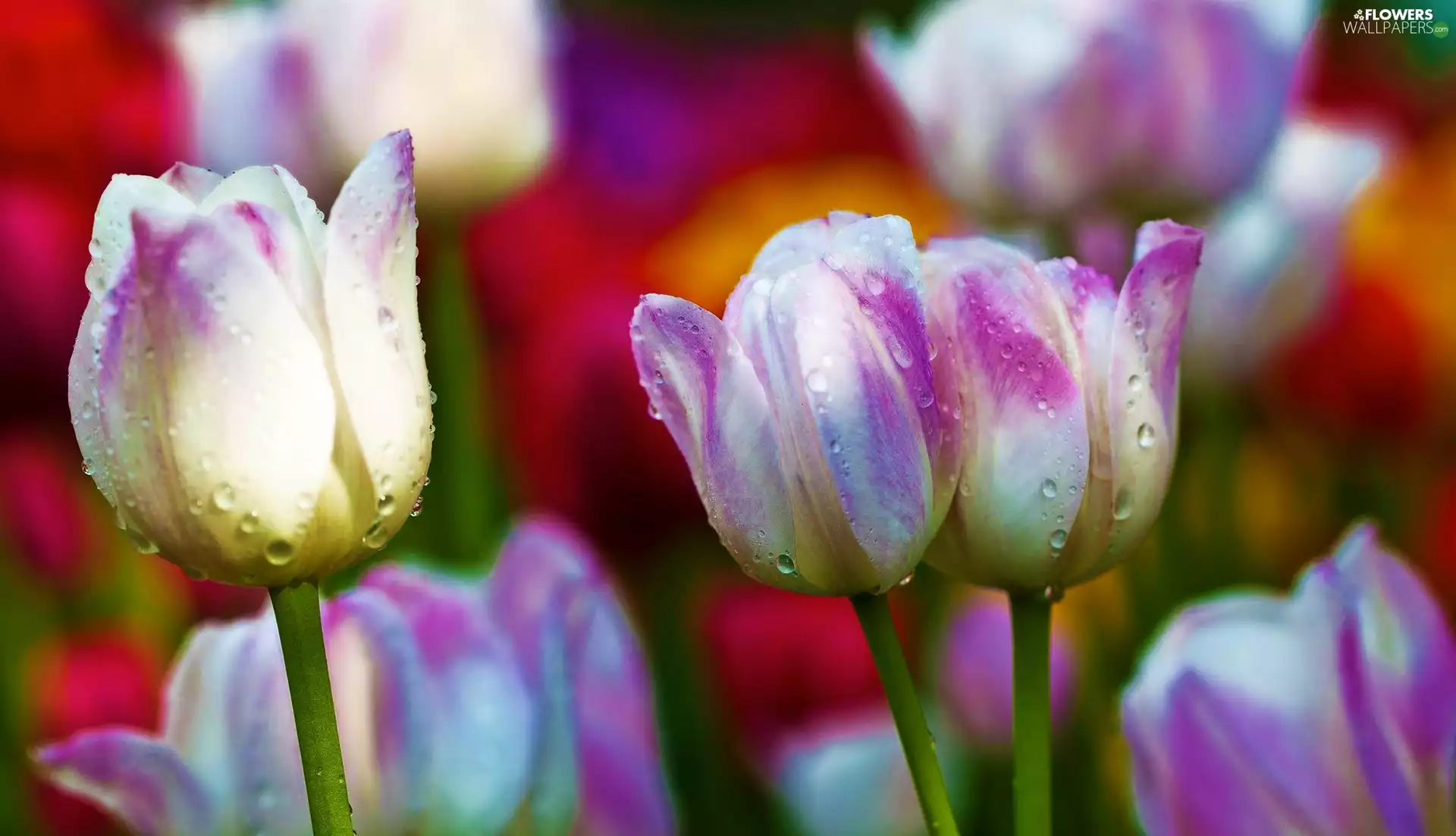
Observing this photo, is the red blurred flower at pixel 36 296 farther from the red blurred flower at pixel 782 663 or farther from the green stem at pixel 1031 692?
the green stem at pixel 1031 692

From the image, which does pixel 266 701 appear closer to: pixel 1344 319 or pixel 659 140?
pixel 1344 319

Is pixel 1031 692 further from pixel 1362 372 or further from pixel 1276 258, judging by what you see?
pixel 1362 372

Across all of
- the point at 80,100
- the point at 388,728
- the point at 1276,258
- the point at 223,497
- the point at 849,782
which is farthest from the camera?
the point at 80,100

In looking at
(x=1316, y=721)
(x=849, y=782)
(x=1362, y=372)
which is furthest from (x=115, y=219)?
(x=1362, y=372)

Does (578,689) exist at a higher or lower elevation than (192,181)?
lower

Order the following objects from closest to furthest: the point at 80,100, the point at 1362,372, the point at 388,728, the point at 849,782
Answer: the point at 388,728 < the point at 849,782 < the point at 1362,372 < the point at 80,100

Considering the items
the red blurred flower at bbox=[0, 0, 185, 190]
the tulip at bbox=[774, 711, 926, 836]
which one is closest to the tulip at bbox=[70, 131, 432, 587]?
the tulip at bbox=[774, 711, 926, 836]

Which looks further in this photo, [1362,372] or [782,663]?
[1362,372]
